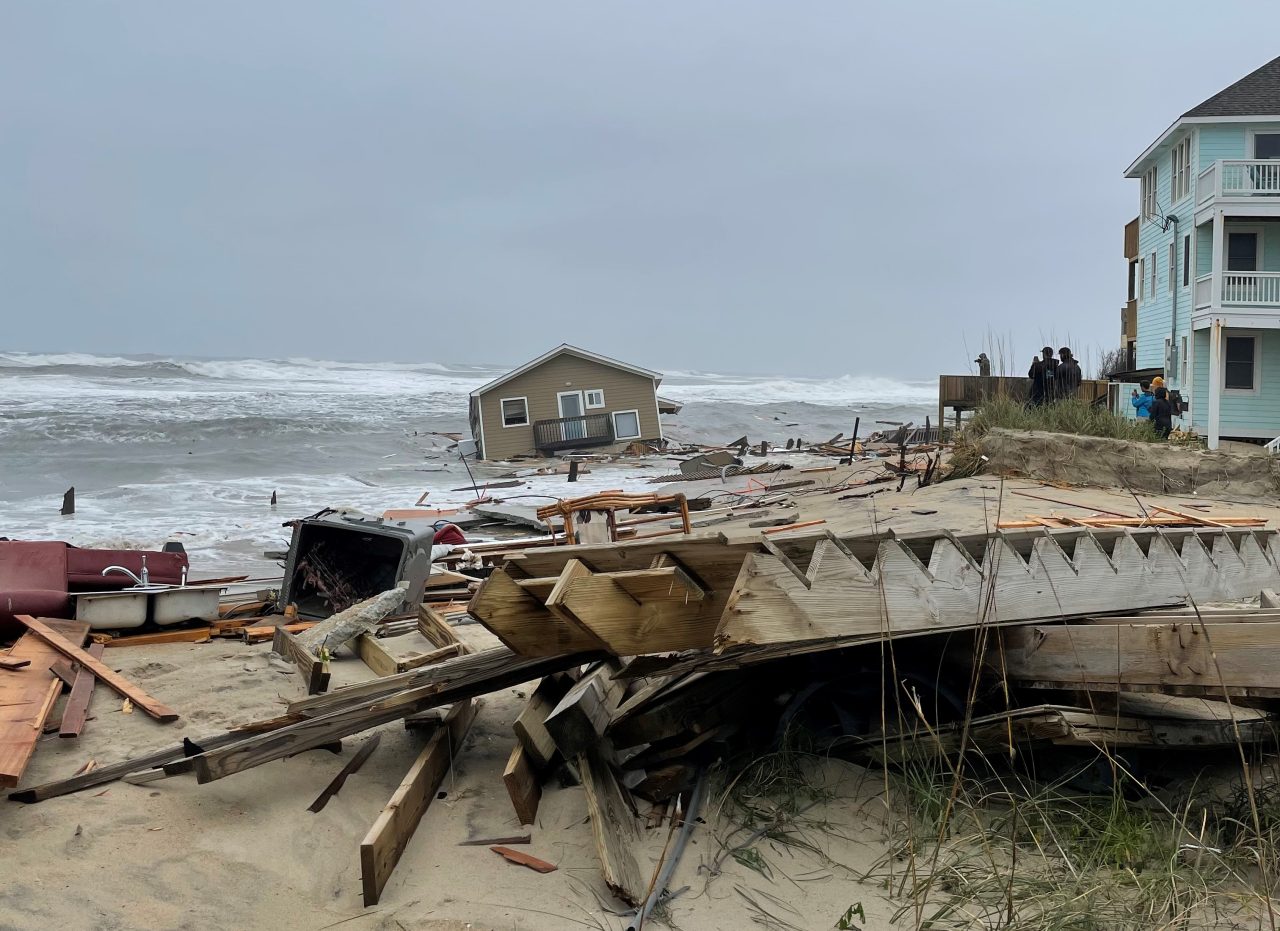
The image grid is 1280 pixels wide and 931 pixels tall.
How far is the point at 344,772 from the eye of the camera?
4.85 meters

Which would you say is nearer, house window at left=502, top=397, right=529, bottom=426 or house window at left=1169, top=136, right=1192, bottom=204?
house window at left=1169, top=136, right=1192, bottom=204

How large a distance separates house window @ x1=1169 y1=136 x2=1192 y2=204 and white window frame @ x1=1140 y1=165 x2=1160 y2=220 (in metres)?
1.53

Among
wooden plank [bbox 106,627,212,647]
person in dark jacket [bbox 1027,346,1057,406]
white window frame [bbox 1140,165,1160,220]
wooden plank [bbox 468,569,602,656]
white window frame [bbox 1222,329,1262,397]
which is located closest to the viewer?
wooden plank [bbox 468,569,602,656]

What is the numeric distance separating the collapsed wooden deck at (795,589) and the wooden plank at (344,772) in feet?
3.46

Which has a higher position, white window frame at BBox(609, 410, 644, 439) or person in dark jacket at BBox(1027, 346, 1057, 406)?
person in dark jacket at BBox(1027, 346, 1057, 406)

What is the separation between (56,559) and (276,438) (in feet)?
133

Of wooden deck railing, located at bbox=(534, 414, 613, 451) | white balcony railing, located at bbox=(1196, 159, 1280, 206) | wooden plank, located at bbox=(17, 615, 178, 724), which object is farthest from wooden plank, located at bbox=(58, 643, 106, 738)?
wooden deck railing, located at bbox=(534, 414, 613, 451)

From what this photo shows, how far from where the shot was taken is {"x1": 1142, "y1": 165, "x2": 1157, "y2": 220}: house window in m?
31.8

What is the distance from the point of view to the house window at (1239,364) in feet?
88.9

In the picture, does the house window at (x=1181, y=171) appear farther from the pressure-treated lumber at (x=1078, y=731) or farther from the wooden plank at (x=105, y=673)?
the wooden plank at (x=105, y=673)

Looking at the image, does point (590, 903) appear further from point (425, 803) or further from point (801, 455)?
point (801, 455)

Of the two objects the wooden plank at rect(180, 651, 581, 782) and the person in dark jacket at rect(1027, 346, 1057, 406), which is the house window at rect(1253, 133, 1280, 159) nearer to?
the person in dark jacket at rect(1027, 346, 1057, 406)

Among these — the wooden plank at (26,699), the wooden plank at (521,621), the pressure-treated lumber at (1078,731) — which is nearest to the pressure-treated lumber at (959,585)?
the pressure-treated lumber at (1078,731)

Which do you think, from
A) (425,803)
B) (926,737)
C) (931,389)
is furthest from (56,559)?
(931,389)
